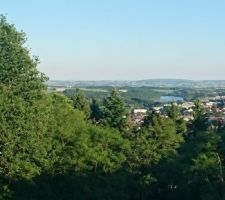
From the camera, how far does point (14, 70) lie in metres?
39.0

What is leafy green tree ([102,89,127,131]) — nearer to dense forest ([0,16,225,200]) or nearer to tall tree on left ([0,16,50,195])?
dense forest ([0,16,225,200])

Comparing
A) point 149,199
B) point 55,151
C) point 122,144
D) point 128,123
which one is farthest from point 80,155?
point 128,123

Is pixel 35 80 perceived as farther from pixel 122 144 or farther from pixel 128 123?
pixel 128 123

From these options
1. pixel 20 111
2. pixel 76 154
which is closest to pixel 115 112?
pixel 76 154

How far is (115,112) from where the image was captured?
7038cm

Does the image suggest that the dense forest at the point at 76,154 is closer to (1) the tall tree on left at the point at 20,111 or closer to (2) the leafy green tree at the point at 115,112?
(1) the tall tree on left at the point at 20,111

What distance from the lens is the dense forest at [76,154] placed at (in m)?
36.3

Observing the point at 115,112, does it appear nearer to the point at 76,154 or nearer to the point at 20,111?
the point at 76,154

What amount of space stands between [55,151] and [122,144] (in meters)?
9.04

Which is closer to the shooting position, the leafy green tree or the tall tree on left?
the tall tree on left

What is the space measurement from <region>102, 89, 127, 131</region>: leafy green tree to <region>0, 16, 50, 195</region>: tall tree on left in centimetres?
2841

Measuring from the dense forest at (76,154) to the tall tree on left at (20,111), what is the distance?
0.06 metres

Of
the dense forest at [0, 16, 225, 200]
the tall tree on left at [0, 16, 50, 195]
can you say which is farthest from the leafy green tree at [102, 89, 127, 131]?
the tall tree on left at [0, 16, 50, 195]

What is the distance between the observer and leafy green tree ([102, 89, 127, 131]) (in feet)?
228
